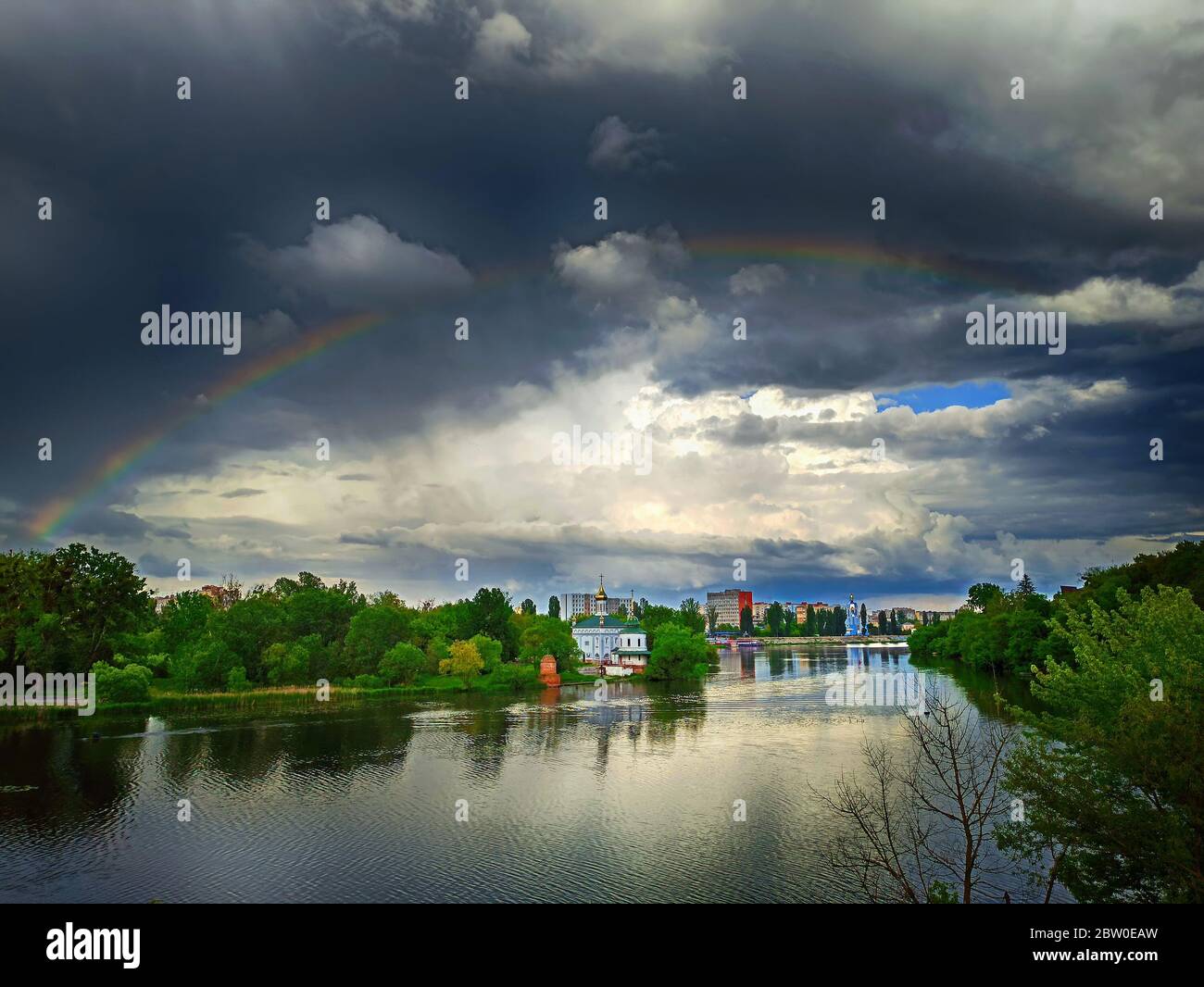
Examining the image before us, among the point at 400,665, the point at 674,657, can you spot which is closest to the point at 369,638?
the point at 400,665

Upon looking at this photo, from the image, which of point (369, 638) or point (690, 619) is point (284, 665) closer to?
point (369, 638)

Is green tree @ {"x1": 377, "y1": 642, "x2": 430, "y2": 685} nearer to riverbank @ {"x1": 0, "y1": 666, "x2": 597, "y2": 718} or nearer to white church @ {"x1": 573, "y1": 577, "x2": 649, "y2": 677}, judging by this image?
riverbank @ {"x1": 0, "y1": 666, "x2": 597, "y2": 718}

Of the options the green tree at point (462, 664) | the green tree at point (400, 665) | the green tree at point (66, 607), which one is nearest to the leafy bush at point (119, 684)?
the green tree at point (66, 607)

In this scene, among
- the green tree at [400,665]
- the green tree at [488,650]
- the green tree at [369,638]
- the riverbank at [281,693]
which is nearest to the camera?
the riverbank at [281,693]

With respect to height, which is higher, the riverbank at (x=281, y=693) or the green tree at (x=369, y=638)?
the green tree at (x=369, y=638)

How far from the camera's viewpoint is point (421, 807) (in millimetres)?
31656

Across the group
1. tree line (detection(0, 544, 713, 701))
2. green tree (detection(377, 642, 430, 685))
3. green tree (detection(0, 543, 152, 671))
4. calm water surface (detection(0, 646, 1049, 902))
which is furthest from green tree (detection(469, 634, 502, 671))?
green tree (detection(0, 543, 152, 671))

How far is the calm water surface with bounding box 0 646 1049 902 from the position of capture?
75.2 ft

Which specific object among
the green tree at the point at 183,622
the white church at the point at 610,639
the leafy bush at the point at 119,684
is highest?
the green tree at the point at 183,622

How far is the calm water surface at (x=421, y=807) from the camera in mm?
22922

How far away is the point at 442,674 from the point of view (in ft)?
262

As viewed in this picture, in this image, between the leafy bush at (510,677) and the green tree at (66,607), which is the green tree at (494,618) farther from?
the green tree at (66,607)
